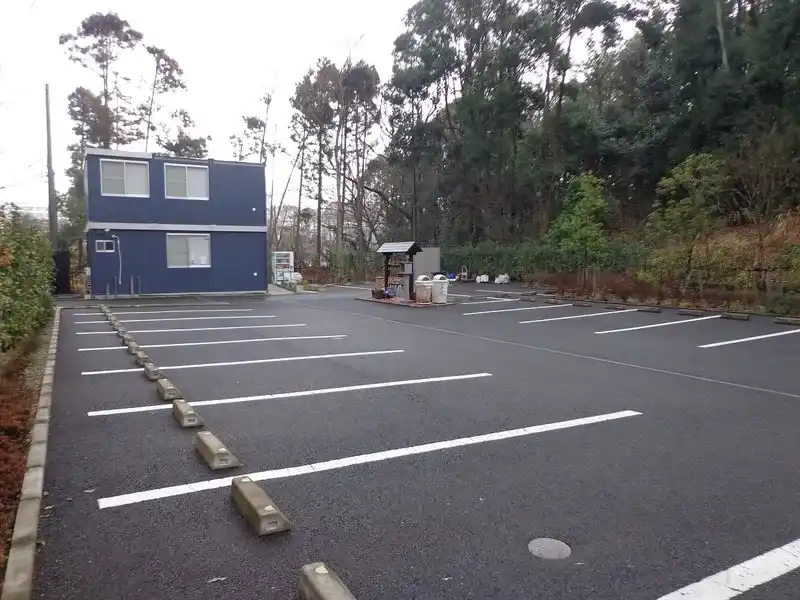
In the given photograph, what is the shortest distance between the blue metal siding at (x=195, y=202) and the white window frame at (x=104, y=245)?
26.5 inches

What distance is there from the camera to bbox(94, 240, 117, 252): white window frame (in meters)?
17.9

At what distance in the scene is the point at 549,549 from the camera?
106 inches

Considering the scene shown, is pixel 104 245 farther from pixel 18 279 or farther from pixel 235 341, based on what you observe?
pixel 18 279

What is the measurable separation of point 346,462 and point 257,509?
1.01 meters

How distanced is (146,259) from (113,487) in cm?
1688

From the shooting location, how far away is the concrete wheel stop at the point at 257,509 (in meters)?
2.83

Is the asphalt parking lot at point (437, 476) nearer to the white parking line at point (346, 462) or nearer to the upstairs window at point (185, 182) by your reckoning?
the white parking line at point (346, 462)

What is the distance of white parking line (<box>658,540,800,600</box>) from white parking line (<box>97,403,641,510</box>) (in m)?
1.92

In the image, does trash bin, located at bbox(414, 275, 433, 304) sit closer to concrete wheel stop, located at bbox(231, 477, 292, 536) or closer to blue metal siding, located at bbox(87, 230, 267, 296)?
blue metal siding, located at bbox(87, 230, 267, 296)

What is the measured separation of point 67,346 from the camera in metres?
8.62

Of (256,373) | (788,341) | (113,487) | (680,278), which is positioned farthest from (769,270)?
(113,487)

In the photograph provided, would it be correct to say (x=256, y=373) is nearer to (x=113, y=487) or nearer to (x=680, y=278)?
(x=113, y=487)

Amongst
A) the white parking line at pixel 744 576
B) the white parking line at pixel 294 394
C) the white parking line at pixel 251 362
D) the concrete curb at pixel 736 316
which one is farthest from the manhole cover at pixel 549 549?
the concrete curb at pixel 736 316

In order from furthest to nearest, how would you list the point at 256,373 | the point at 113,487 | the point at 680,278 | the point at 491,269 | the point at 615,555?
the point at 491,269 → the point at 680,278 → the point at 256,373 → the point at 113,487 → the point at 615,555
